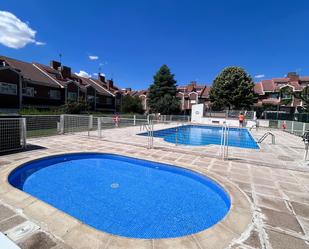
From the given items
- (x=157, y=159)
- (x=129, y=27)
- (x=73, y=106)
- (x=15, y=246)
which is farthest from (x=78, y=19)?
(x=15, y=246)

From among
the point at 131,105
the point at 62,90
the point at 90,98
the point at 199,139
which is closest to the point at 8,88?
the point at 62,90

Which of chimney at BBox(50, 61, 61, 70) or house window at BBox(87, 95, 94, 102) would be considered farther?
house window at BBox(87, 95, 94, 102)

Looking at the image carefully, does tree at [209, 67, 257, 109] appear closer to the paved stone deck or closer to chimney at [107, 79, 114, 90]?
chimney at [107, 79, 114, 90]

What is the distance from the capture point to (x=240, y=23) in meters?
16.2

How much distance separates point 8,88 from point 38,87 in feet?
11.3

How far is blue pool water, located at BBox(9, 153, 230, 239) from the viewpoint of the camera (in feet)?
10.5

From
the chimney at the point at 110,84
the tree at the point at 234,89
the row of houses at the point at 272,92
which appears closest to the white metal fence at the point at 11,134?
the row of houses at the point at 272,92

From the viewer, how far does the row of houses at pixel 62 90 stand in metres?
19.0

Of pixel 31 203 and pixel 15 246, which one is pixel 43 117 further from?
pixel 15 246

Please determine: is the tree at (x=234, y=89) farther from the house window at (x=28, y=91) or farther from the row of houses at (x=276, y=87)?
the house window at (x=28, y=91)

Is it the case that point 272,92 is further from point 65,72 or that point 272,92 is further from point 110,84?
point 65,72

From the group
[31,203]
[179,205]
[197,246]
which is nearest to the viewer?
[197,246]

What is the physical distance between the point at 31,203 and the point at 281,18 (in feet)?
52.9

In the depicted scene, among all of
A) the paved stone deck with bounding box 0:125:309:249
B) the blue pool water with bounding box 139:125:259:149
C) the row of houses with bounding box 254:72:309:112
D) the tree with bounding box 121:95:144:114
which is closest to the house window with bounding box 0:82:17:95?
the tree with bounding box 121:95:144:114
